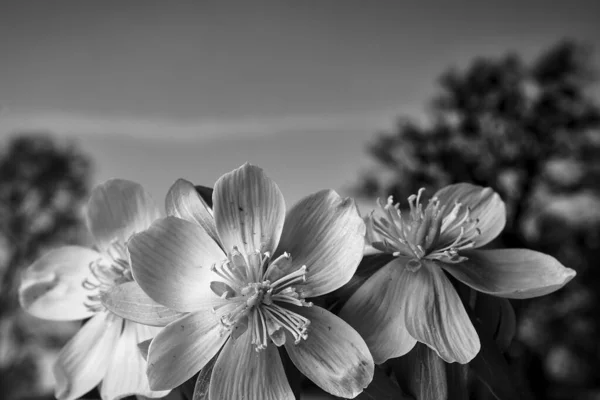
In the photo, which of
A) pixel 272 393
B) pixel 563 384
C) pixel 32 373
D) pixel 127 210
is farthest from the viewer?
pixel 563 384

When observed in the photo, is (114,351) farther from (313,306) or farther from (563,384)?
(563,384)

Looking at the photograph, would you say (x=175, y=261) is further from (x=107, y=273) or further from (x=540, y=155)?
(x=540, y=155)

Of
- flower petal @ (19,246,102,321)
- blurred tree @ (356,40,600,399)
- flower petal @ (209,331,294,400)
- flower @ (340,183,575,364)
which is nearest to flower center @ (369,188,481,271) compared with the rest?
flower @ (340,183,575,364)

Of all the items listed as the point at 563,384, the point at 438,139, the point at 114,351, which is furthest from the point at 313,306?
the point at 563,384

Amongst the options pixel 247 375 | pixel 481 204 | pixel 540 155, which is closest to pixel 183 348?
pixel 247 375

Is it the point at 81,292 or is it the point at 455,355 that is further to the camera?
the point at 81,292

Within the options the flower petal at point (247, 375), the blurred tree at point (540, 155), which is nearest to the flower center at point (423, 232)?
the flower petal at point (247, 375)
